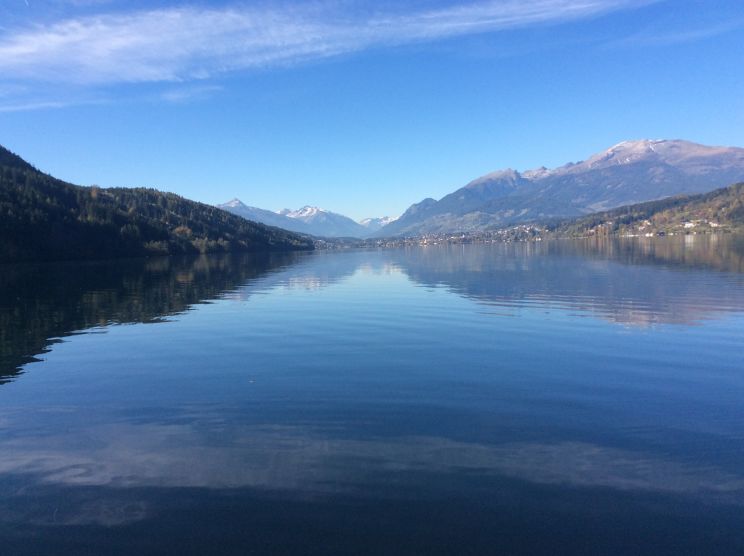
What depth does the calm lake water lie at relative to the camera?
884cm

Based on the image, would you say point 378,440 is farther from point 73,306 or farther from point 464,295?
point 73,306

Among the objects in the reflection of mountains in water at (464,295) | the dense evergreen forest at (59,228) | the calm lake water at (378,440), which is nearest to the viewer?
the calm lake water at (378,440)

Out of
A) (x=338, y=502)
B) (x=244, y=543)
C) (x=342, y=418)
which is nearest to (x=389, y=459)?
(x=338, y=502)

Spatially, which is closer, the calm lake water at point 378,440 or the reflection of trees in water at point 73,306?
the calm lake water at point 378,440

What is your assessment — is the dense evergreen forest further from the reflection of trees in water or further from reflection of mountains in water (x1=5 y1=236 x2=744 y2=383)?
reflection of mountains in water (x1=5 y1=236 x2=744 y2=383)

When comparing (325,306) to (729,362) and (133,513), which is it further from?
(133,513)

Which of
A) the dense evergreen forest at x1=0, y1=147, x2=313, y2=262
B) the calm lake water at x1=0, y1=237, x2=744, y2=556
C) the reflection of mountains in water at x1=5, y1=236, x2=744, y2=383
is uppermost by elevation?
the dense evergreen forest at x1=0, y1=147, x2=313, y2=262

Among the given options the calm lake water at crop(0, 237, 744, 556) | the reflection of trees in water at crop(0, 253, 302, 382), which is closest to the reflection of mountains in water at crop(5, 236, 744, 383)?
the reflection of trees in water at crop(0, 253, 302, 382)

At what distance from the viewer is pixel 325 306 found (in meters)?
40.4

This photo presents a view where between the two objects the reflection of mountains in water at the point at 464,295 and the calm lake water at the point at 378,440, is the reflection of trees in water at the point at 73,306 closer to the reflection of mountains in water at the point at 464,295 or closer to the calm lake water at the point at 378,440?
the reflection of mountains in water at the point at 464,295

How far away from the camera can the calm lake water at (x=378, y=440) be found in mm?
8836

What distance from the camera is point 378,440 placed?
12602 millimetres

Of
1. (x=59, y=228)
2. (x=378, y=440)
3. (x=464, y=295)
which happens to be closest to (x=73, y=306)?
(x=464, y=295)

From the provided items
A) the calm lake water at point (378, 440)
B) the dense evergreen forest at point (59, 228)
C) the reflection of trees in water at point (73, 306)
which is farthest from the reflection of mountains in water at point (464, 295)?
the dense evergreen forest at point (59, 228)
